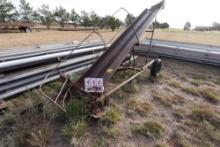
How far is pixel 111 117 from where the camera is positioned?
2047 millimetres

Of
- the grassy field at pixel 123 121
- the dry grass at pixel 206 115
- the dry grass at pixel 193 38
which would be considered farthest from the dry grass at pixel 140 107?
the dry grass at pixel 193 38

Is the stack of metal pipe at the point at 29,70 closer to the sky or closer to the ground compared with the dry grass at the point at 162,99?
closer to the sky

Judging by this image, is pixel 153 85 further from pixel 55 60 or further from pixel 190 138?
pixel 55 60

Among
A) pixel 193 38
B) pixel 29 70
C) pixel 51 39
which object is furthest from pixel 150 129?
pixel 193 38

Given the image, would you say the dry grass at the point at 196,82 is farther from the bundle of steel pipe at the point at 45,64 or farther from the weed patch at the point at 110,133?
the weed patch at the point at 110,133

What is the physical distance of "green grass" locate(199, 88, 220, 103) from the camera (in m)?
2.71

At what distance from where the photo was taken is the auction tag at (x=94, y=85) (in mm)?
1927

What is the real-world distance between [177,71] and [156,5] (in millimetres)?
1679

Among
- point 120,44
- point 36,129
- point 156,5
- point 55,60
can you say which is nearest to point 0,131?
point 36,129

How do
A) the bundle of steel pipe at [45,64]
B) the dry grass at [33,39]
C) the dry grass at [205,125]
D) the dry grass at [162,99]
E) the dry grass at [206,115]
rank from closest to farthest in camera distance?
1. the dry grass at [205,125]
2. the dry grass at [206,115]
3. the bundle of steel pipe at [45,64]
4. the dry grass at [162,99]
5. the dry grass at [33,39]

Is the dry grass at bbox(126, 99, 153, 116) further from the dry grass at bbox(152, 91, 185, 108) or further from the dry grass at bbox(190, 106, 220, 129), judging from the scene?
the dry grass at bbox(190, 106, 220, 129)

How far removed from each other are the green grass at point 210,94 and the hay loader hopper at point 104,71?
943 millimetres

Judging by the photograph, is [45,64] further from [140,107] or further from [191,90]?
[191,90]

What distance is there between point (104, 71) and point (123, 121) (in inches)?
28.7
